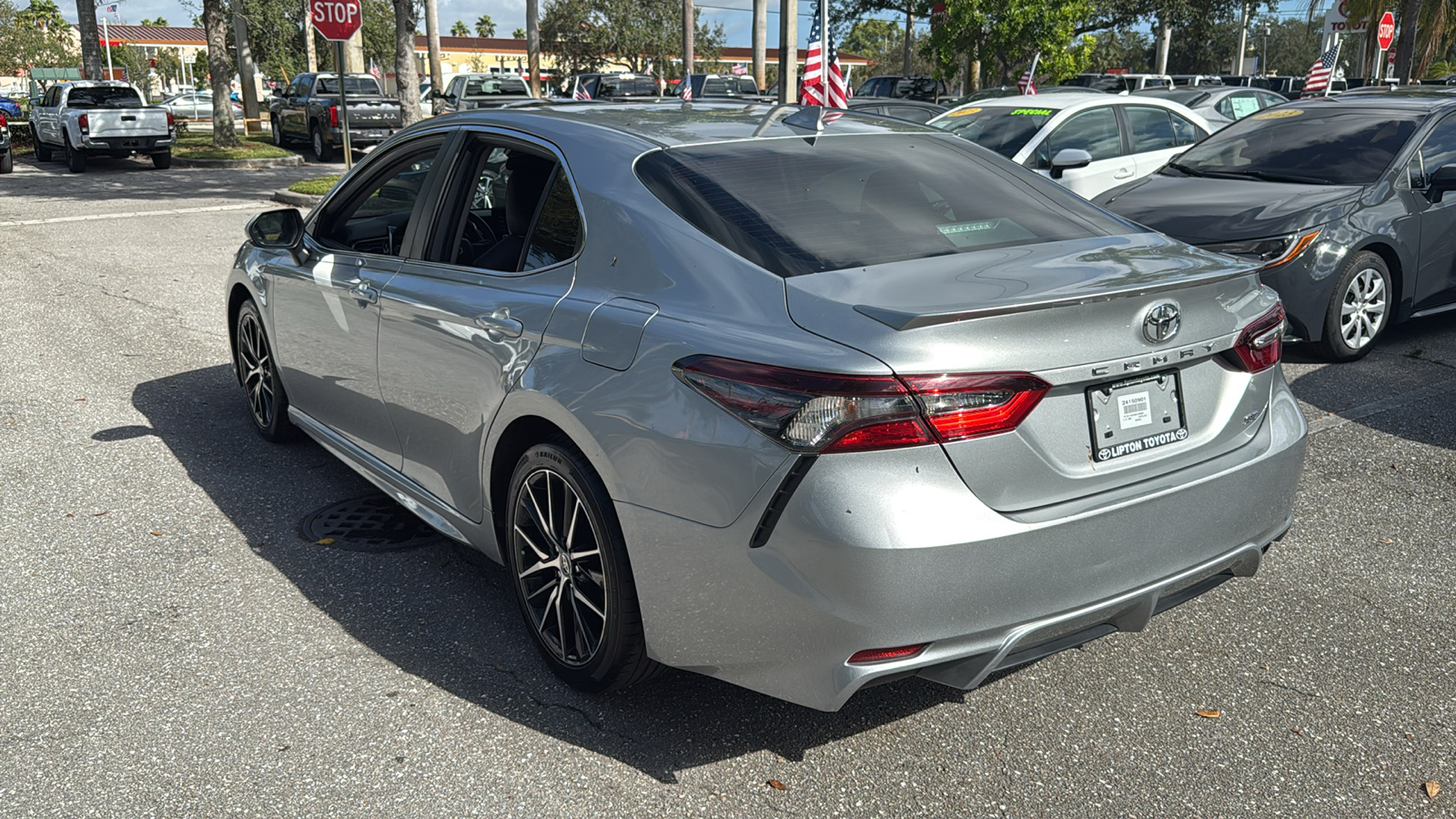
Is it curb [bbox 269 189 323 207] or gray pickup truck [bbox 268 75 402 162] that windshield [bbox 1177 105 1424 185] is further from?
gray pickup truck [bbox 268 75 402 162]

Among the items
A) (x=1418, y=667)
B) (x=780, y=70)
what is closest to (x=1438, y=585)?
(x=1418, y=667)

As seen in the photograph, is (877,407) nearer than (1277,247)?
Yes

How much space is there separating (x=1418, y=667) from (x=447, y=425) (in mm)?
3076

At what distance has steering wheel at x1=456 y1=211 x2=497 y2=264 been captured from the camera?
3.93m

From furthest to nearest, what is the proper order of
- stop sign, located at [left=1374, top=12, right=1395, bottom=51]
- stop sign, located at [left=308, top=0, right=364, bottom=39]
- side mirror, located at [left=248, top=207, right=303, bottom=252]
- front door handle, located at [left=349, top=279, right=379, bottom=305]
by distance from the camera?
1. stop sign, located at [left=1374, top=12, right=1395, bottom=51]
2. stop sign, located at [left=308, top=0, right=364, bottom=39]
3. side mirror, located at [left=248, top=207, right=303, bottom=252]
4. front door handle, located at [left=349, top=279, right=379, bottom=305]

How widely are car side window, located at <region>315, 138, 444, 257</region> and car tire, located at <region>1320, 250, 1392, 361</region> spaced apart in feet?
18.1

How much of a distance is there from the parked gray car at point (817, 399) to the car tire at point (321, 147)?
935 inches

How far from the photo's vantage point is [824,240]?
3104 mm

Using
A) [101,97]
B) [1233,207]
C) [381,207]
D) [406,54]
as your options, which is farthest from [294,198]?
[1233,207]

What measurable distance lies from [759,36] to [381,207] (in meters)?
39.2

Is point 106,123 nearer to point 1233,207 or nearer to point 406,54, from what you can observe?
point 406,54

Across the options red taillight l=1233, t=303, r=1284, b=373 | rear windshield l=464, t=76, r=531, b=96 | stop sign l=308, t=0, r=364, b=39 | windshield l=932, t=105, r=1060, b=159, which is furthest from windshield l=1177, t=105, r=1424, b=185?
rear windshield l=464, t=76, r=531, b=96

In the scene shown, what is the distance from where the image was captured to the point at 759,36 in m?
42.0

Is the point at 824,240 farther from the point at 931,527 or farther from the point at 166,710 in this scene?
the point at 166,710
